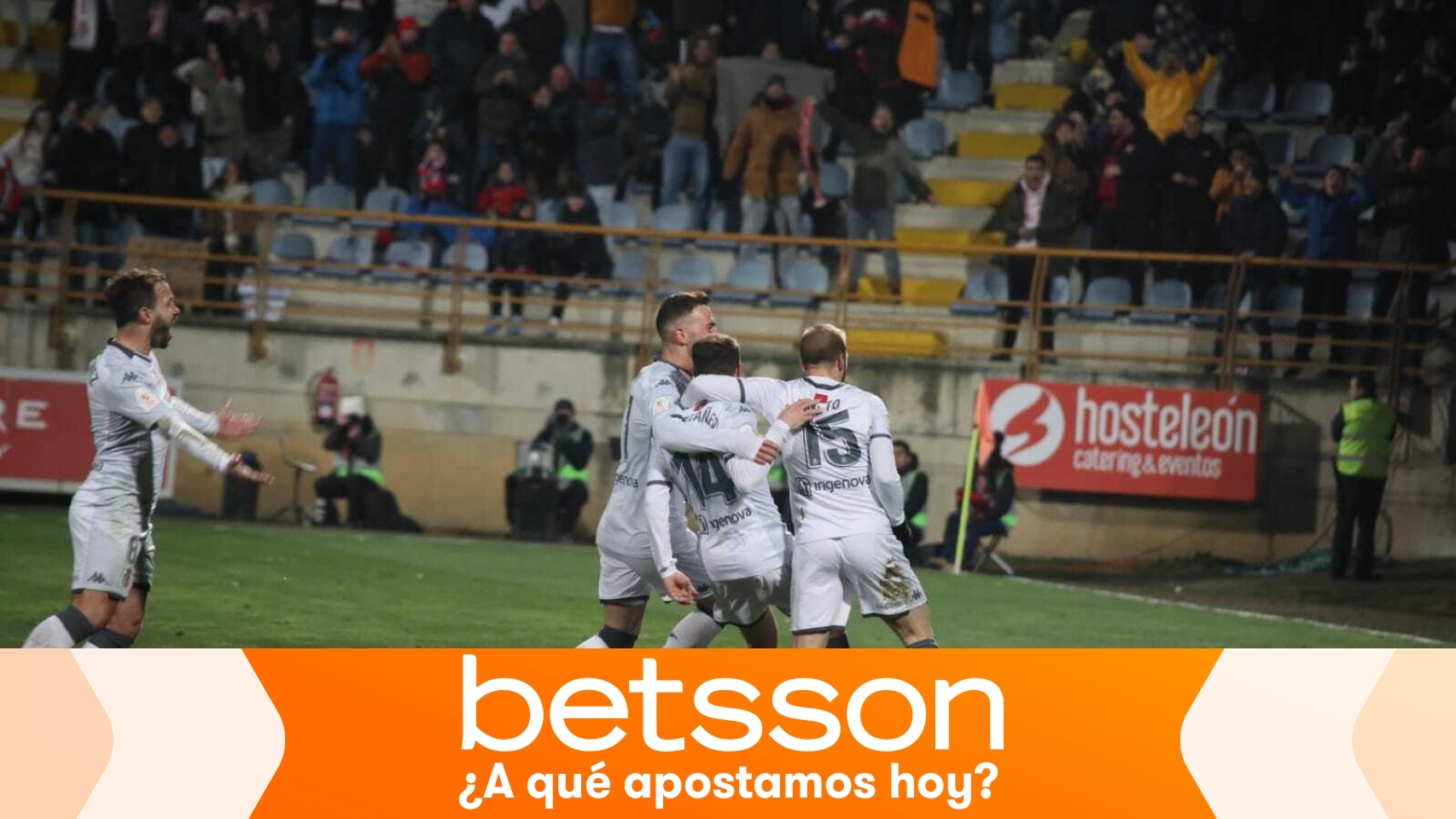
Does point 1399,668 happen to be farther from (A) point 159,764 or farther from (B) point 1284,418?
(B) point 1284,418

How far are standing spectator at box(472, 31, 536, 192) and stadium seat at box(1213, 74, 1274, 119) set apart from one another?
27.3 ft

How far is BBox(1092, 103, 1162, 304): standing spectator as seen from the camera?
69.9ft

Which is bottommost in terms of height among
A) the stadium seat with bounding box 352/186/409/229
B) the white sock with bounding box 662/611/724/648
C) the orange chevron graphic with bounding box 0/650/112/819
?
the white sock with bounding box 662/611/724/648

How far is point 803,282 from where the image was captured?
74.7 ft

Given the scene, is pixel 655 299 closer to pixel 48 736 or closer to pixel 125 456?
pixel 125 456

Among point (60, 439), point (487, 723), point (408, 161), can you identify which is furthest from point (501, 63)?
point (487, 723)

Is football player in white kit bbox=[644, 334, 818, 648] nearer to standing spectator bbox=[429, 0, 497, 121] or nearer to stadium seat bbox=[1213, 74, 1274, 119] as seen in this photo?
standing spectator bbox=[429, 0, 497, 121]

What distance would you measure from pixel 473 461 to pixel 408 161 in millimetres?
3961

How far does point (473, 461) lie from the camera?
21.9m

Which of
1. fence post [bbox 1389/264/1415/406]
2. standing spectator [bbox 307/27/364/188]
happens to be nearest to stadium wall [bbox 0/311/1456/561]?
fence post [bbox 1389/264/1415/406]

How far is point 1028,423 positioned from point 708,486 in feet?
40.2

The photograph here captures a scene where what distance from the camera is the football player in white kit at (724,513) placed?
27.5 ft

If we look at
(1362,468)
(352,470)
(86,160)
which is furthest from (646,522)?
(86,160)

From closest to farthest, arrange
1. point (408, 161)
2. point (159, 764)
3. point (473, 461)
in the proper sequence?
1. point (159, 764)
2. point (473, 461)
3. point (408, 161)
